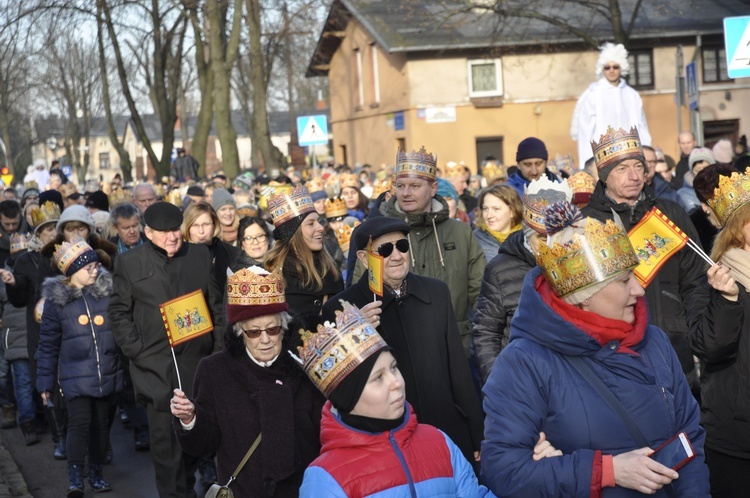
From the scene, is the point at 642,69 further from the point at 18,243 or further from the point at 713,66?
the point at 18,243

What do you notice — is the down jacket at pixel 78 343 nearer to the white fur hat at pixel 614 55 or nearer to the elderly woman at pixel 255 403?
the elderly woman at pixel 255 403

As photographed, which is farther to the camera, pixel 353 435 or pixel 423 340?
pixel 423 340

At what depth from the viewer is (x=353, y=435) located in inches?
157

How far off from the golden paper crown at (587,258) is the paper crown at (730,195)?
180 cm

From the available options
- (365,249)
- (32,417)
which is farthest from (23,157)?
(365,249)

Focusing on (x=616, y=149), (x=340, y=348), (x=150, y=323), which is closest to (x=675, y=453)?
(x=340, y=348)

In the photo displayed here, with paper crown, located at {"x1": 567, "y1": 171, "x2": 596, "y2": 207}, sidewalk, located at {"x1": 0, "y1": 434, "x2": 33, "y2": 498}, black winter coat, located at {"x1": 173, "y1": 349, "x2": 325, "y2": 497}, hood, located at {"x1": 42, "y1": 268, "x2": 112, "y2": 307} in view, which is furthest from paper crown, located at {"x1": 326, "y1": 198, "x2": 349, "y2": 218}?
black winter coat, located at {"x1": 173, "y1": 349, "x2": 325, "y2": 497}

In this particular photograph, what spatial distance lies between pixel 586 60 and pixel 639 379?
117ft

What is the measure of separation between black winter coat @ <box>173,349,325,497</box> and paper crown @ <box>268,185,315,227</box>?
2.22 metres

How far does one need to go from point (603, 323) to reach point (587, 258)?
0.23 meters

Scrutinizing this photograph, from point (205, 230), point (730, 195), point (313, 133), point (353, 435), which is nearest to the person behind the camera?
point (353, 435)

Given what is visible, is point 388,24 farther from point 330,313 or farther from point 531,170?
point 330,313

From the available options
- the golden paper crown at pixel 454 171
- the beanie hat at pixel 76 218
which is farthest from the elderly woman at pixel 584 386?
the golden paper crown at pixel 454 171

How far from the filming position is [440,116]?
38.5 meters
